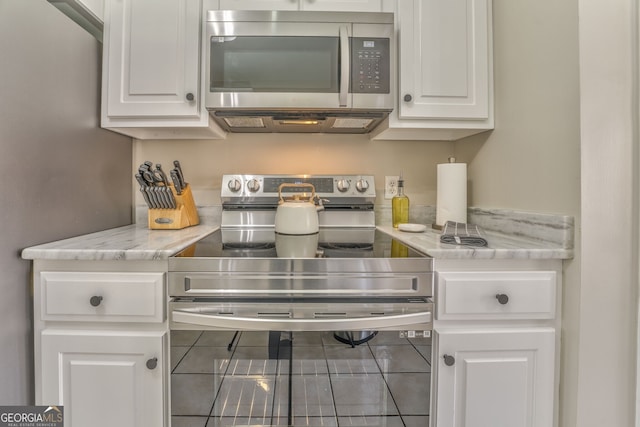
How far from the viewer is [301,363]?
95cm

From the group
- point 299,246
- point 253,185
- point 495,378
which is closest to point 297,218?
point 299,246

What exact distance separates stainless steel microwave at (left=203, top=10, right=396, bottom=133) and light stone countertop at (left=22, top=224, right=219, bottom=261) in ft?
1.80

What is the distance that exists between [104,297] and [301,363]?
59 cm

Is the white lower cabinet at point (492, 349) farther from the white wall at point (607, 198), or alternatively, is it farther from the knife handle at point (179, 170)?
the knife handle at point (179, 170)

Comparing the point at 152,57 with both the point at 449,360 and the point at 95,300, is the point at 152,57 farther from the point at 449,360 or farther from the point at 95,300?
the point at 449,360

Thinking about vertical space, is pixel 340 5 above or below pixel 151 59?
above

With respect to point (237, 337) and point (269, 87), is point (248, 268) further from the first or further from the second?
point (269, 87)

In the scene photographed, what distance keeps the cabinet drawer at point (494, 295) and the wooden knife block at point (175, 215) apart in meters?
1.10

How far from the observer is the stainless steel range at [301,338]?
94 centimetres

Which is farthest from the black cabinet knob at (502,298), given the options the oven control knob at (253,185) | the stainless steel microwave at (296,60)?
Answer: the oven control knob at (253,185)

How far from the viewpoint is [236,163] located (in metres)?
1.69

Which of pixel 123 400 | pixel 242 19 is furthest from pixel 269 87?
pixel 123 400

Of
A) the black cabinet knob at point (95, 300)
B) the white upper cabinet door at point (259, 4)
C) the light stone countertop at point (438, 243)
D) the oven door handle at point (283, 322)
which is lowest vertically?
the oven door handle at point (283, 322)

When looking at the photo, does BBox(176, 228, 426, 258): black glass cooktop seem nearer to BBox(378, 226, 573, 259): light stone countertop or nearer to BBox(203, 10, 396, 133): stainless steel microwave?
BBox(378, 226, 573, 259): light stone countertop
